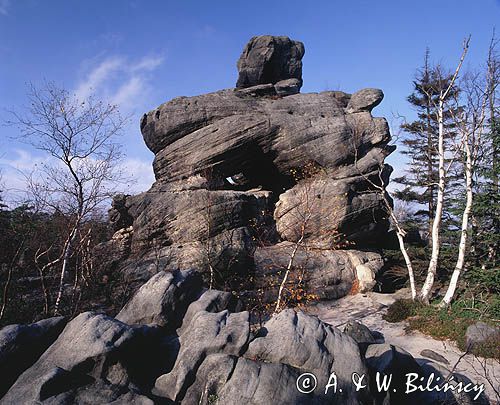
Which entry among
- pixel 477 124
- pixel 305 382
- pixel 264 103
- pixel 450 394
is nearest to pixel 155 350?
pixel 305 382

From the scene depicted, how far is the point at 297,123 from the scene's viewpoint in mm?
21031

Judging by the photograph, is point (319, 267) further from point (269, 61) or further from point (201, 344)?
point (269, 61)

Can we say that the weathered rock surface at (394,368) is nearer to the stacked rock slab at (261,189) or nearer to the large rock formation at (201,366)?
the large rock formation at (201,366)

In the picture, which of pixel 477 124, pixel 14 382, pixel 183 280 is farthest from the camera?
pixel 477 124

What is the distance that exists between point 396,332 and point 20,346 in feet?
39.2

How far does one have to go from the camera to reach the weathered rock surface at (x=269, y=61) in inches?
1059

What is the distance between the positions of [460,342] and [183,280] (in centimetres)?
931

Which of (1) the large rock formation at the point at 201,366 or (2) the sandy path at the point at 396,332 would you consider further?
(2) the sandy path at the point at 396,332

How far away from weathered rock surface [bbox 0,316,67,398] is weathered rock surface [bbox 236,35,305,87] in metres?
23.6

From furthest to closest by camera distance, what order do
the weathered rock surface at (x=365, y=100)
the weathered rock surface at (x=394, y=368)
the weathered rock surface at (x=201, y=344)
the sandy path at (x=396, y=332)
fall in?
the weathered rock surface at (x=365, y=100) < the sandy path at (x=396, y=332) < the weathered rock surface at (x=394, y=368) < the weathered rock surface at (x=201, y=344)

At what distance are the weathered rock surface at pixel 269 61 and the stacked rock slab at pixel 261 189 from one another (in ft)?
11.5

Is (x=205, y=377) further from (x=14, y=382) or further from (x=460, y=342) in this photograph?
(x=460, y=342)

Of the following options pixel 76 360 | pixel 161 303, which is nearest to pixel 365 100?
pixel 161 303

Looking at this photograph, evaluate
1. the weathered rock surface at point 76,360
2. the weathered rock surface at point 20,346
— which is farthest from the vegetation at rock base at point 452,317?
the weathered rock surface at point 20,346
